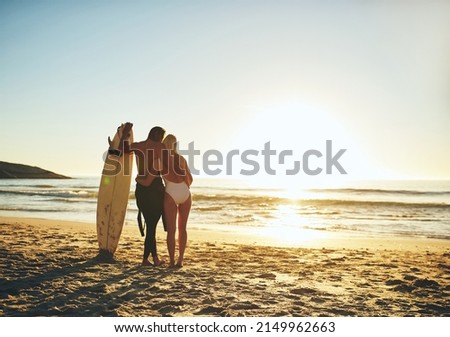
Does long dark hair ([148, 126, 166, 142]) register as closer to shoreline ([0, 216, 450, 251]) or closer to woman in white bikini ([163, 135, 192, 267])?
woman in white bikini ([163, 135, 192, 267])

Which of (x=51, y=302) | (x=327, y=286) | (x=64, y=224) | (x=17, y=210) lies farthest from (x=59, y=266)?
(x=17, y=210)

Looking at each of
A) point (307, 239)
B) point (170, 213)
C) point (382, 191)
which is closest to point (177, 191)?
point (170, 213)

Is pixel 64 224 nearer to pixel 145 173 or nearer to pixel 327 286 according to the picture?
pixel 145 173

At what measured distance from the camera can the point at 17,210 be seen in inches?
499

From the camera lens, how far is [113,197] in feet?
17.7

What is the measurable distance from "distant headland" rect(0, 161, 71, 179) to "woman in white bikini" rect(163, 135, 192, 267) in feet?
128

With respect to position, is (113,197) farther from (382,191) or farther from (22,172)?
(22,172)

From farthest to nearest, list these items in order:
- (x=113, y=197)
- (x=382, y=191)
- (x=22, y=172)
Answer: 1. (x=22, y=172)
2. (x=382, y=191)
3. (x=113, y=197)

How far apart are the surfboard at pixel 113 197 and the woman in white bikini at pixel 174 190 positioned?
83 cm

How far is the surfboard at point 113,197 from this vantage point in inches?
208

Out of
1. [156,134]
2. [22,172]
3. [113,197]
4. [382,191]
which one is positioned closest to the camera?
[156,134]

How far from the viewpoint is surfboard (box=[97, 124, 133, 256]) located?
208 inches

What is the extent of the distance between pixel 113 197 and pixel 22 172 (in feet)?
131

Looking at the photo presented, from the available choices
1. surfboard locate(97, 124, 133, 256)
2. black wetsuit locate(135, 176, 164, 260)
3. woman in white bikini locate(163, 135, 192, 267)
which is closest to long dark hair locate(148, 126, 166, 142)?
woman in white bikini locate(163, 135, 192, 267)
